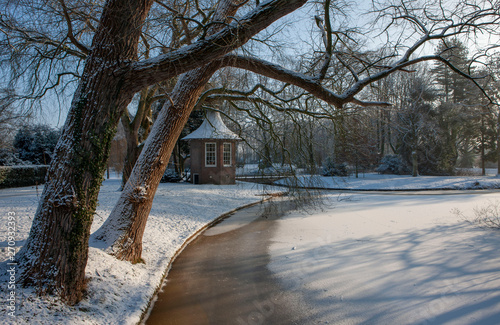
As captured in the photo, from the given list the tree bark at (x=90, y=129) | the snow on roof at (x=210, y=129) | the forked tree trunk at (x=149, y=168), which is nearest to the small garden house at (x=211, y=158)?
the snow on roof at (x=210, y=129)

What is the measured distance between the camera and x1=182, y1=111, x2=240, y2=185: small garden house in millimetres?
23250

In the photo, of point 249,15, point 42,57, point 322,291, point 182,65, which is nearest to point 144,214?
point 182,65

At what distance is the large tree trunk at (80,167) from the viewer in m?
3.75

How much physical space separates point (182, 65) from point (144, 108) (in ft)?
37.3

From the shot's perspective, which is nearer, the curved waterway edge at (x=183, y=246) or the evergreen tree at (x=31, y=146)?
the curved waterway edge at (x=183, y=246)

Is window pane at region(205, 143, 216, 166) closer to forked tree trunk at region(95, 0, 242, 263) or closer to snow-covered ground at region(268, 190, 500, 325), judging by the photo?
snow-covered ground at region(268, 190, 500, 325)

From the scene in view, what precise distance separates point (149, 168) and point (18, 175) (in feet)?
67.7

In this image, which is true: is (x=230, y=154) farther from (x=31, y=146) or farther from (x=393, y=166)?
(x=31, y=146)

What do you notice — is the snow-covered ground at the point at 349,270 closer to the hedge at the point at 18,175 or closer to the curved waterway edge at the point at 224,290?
the curved waterway edge at the point at 224,290

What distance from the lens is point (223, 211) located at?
13391 millimetres

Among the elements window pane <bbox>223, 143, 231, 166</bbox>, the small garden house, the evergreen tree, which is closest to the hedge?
the evergreen tree

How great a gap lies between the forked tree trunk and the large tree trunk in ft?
4.82

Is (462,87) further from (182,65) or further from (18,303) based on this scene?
(18,303)

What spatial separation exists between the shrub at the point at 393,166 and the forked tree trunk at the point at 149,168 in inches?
1242
